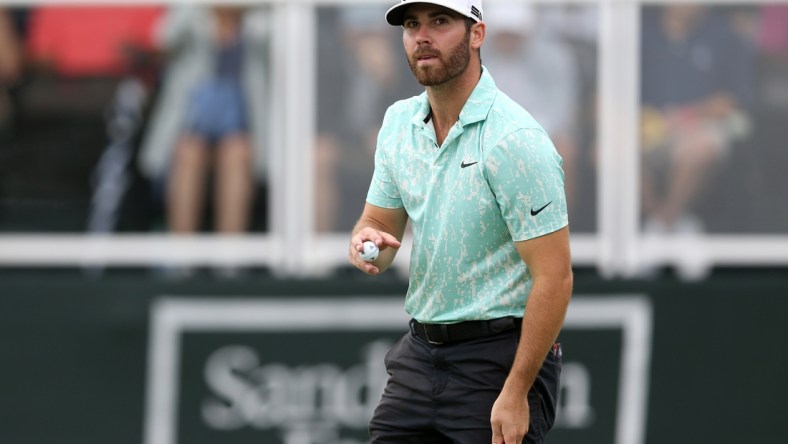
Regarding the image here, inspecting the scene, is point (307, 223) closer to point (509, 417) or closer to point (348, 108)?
point (348, 108)

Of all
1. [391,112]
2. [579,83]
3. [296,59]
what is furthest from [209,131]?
[391,112]

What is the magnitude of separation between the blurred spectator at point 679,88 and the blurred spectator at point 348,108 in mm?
1431

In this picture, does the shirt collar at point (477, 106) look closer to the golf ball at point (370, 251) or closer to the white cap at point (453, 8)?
the white cap at point (453, 8)

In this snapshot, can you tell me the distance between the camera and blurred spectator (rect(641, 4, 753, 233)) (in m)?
8.25

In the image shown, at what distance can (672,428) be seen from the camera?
26.8 ft

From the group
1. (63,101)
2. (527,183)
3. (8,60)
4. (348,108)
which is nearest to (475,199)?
(527,183)

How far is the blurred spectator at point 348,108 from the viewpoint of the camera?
27.1 ft

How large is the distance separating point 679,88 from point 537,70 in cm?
80

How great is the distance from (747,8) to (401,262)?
237 cm

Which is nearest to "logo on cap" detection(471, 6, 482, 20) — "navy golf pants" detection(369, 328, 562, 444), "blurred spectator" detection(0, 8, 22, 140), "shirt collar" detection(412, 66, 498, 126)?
"shirt collar" detection(412, 66, 498, 126)

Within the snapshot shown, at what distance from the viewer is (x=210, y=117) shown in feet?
27.1

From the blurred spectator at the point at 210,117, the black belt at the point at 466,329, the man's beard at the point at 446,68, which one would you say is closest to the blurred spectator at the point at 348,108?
the blurred spectator at the point at 210,117

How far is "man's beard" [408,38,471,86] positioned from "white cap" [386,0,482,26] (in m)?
0.09

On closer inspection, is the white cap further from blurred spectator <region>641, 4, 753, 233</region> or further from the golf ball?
blurred spectator <region>641, 4, 753, 233</region>
